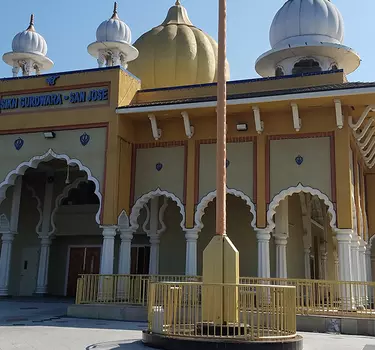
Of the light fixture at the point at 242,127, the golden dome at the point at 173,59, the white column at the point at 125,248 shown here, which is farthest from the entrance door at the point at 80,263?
the light fixture at the point at 242,127

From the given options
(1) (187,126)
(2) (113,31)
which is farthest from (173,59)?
(1) (187,126)

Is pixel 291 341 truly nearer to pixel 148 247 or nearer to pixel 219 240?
pixel 219 240

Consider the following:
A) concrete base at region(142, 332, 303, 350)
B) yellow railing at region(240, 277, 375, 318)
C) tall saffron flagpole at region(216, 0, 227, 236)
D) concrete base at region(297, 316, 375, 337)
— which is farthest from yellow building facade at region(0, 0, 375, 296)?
concrete base at region(142, 332, 303, 350)

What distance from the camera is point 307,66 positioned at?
1563 centimetres

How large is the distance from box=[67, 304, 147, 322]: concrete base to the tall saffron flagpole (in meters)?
4.38

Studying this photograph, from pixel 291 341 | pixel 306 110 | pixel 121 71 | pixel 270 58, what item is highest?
pixel 270 58

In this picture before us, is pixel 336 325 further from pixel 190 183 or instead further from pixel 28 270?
pixel 28 270

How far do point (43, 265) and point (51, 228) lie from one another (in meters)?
1.20

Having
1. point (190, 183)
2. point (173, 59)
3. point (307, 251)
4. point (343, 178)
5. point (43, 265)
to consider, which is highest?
point (173, 59)

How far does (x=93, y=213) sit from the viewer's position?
17.1 meters

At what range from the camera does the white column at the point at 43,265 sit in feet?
54.8

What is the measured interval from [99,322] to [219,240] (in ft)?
14.3

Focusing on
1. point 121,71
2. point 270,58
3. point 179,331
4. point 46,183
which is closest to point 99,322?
point 179,331

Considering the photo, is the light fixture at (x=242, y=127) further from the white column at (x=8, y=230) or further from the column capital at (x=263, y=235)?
the white column at (x=8, y=230)
